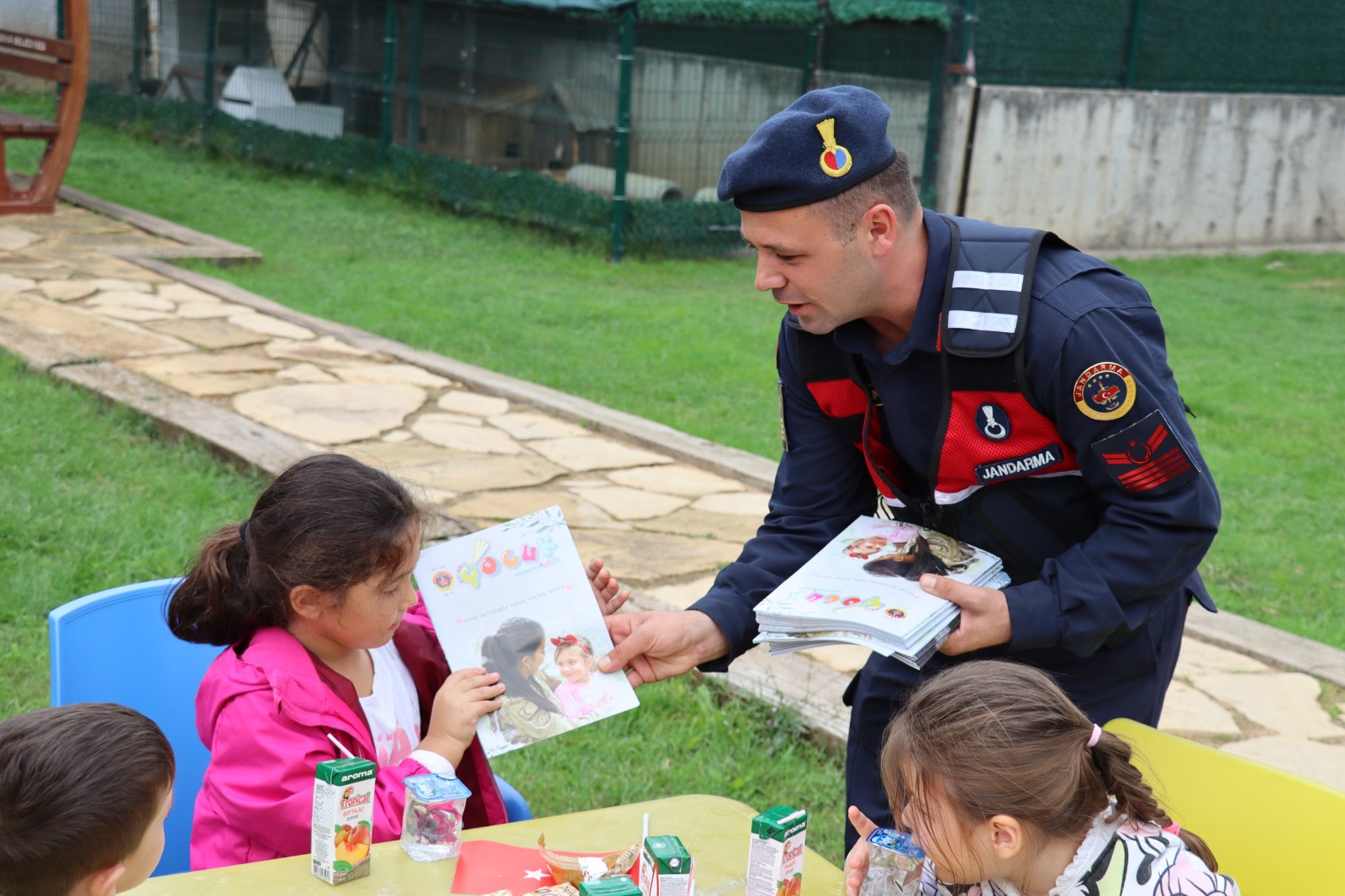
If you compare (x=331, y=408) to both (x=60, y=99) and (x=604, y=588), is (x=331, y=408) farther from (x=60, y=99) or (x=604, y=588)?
(x=60, y=99)

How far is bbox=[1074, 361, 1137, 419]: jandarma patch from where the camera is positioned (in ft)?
6.72

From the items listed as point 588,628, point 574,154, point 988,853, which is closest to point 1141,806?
point 988,853

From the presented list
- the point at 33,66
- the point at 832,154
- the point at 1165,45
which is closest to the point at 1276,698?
the point at 832,154

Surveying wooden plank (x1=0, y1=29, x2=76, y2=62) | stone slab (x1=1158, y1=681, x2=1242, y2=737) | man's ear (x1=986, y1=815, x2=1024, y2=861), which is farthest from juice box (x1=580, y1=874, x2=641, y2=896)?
wooden plank (x1=0, y1=29, x2=76, y2=62)

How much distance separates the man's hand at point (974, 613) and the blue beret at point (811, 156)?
2.16ft

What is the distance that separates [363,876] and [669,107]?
942cm

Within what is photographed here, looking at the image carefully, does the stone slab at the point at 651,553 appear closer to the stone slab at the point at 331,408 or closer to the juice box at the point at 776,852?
the stone slab at the point at 331,408

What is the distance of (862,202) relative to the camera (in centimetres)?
221

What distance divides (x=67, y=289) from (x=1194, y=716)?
6.31 m

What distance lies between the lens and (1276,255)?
13594mm

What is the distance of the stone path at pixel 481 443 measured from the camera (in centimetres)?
406

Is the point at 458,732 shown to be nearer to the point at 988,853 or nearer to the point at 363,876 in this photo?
the point at 363,876

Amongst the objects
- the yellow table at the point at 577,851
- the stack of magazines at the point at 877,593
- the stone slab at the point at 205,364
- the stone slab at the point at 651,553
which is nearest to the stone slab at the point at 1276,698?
the stone slab at the point at 651,553

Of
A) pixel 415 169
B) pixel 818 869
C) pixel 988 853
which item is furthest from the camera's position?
pixel 415 169
